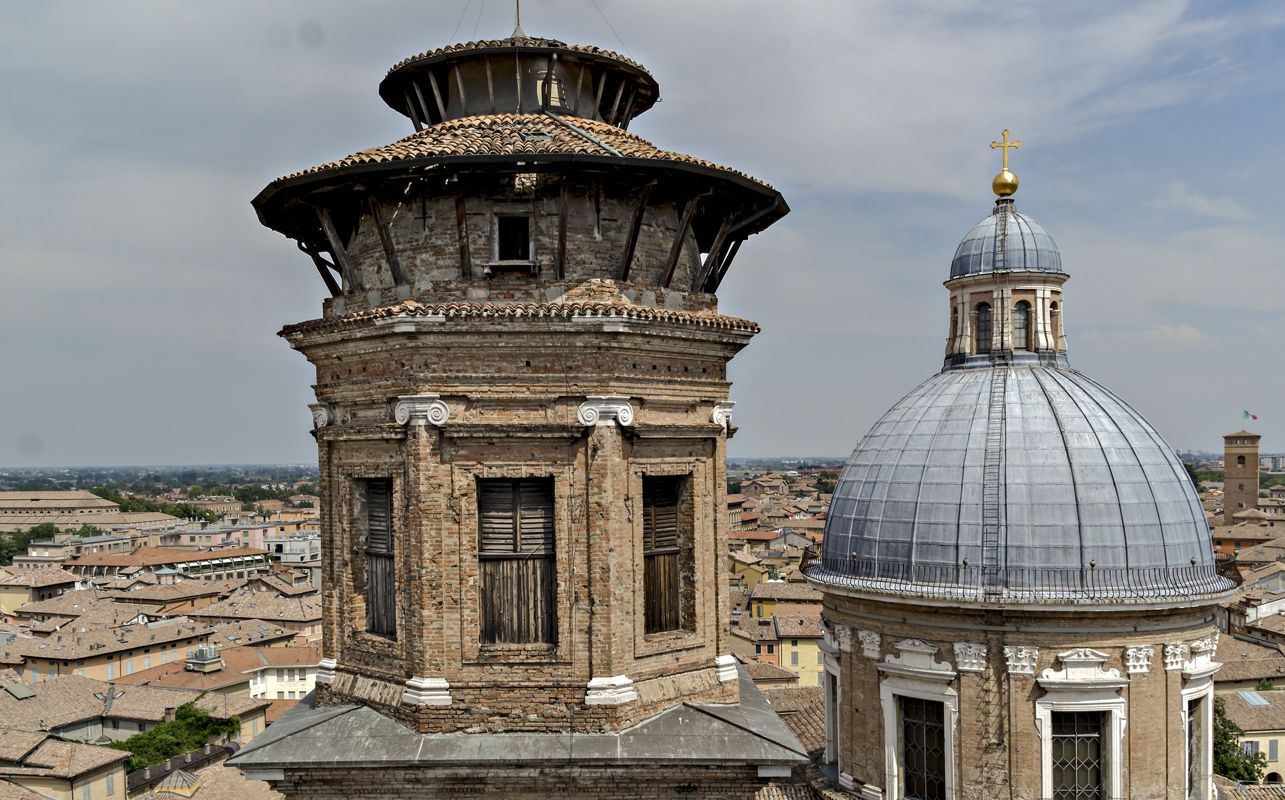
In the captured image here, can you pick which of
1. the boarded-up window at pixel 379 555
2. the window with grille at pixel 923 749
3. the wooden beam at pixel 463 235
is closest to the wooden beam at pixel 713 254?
the wooden beam at pixel 463 235

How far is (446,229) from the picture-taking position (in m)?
12.6

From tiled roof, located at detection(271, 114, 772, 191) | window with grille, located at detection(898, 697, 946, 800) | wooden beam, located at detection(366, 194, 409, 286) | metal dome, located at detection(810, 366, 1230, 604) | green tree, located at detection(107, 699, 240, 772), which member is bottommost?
green tree, located at detection(107, 699, 240, 772)

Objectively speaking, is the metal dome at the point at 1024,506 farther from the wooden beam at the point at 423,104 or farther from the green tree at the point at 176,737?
the green tree at the point at 176,737

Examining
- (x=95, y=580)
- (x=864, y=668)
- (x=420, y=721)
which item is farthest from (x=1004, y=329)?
(x=95, y=580)

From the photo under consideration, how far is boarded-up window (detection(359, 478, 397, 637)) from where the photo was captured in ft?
43.0

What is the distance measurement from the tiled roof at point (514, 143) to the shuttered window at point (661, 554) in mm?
4010

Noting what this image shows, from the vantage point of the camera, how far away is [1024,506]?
2169 centimetres

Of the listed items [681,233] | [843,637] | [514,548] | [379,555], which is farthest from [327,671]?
[843,637]

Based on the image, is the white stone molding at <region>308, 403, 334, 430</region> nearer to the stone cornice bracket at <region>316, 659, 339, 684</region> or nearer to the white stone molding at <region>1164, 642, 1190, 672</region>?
the stone cornice bracket at <region>316, 659, 339, 684</region>

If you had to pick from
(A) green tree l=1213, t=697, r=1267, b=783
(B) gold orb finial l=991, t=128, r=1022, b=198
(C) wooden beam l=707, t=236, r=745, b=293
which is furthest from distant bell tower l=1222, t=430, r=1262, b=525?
(C) wooden beam l=707, t=236, r=745, b=293

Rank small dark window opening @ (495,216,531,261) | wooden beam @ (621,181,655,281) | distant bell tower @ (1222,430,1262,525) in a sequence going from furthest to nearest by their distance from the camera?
1. distant bell tower @ (1222,430,1262,525)
2. small dark window opening @ (495,216,531,261)
3. wooden beam @ (621,181,655,281)

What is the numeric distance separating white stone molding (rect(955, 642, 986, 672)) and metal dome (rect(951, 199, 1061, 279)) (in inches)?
370

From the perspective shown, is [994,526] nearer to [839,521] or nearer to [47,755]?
[839,521]

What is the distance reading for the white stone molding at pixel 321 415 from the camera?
1350 centimetres
